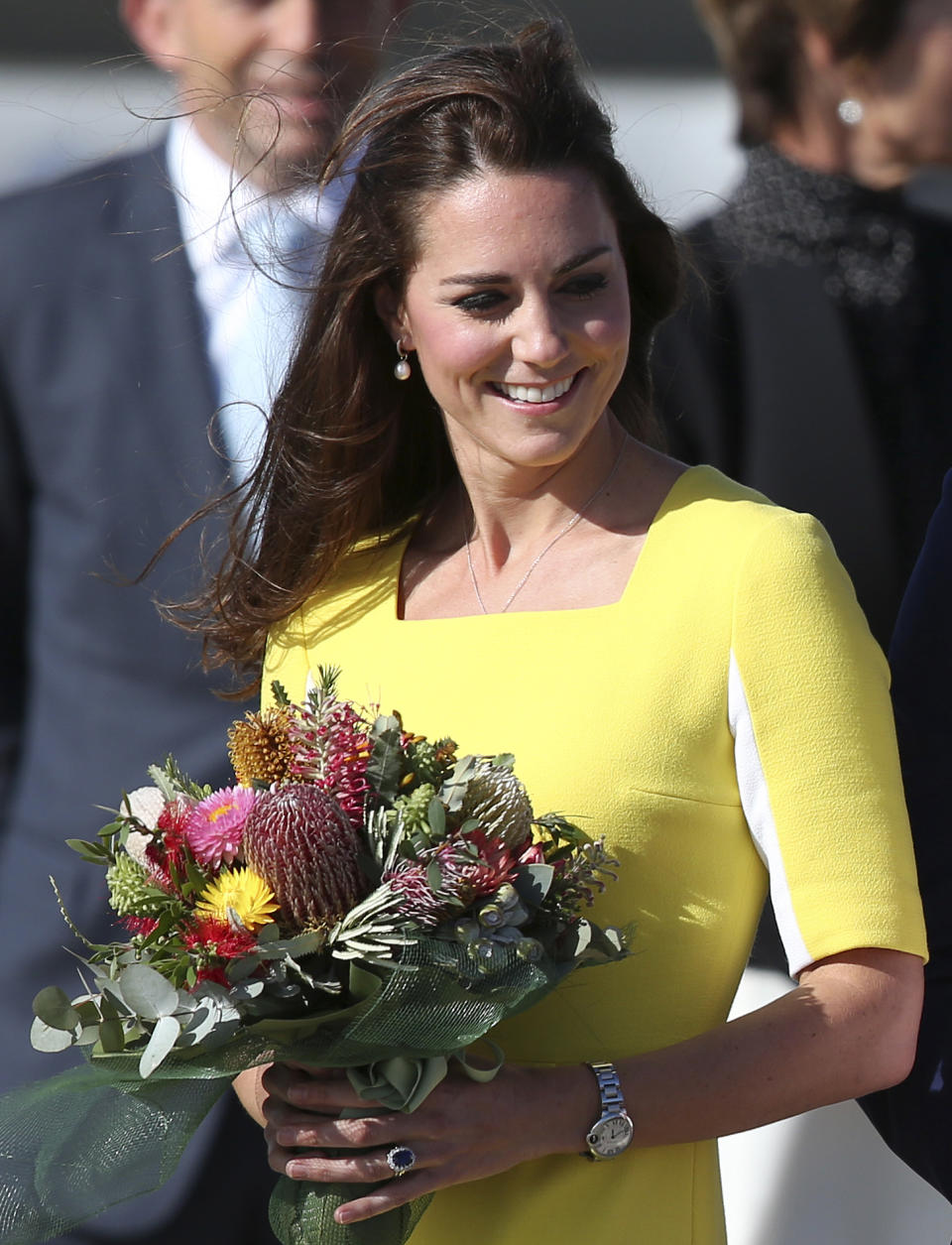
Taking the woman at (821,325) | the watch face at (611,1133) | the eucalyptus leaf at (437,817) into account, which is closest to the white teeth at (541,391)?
the eucalyptus leaf at (437,817)

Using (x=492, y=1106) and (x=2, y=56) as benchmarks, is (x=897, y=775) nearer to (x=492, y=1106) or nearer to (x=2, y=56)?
(x=492, y=1106)

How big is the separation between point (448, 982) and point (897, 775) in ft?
1.69

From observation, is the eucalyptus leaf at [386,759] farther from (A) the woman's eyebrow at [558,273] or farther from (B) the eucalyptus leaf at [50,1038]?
(A) the woman's eyebrow at [558,273]

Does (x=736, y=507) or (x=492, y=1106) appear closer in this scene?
(x=492, y=1106)

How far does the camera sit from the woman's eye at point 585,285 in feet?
5.80

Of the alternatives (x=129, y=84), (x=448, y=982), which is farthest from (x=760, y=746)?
(x=129, y=84)

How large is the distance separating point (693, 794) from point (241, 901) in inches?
19.2

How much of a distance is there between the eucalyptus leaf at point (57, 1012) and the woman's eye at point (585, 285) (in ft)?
3.05

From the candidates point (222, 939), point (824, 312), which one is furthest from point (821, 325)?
point (222, 939)

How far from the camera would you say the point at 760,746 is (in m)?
1.57

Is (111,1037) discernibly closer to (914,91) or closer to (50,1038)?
(50,1038)

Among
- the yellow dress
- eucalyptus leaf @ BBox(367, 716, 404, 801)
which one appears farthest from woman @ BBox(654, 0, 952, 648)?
eucalyptus leaf @ BBox(367, 716, 404, 801)

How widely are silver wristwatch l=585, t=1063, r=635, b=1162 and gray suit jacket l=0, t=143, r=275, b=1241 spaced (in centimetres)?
109

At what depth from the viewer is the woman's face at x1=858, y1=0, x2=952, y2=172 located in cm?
272
